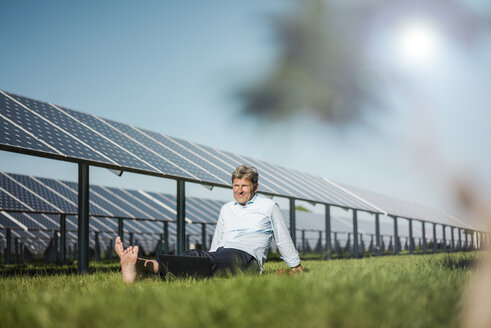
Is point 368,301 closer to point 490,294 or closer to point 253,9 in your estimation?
point 490,294

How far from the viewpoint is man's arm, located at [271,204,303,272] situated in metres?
5.41

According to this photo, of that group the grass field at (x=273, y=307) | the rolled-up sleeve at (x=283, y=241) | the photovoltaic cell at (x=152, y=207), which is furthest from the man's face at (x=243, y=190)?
the photovoltaic cell at (x=152, y=207)

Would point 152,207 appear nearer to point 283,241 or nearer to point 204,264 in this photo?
point 283,241

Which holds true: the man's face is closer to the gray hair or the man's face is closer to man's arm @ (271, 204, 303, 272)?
the gray hair

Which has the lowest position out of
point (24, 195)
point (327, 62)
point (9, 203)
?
point (9, 203)

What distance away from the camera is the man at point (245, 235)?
5.27 m

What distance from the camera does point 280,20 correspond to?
1.22 m

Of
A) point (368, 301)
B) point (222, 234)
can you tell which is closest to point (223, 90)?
point (368, 301)

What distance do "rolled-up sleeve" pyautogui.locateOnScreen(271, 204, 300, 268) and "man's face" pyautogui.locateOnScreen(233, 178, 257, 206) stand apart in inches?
12.5

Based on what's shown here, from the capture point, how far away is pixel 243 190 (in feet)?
18.5

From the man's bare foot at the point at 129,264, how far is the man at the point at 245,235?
0.49 feet

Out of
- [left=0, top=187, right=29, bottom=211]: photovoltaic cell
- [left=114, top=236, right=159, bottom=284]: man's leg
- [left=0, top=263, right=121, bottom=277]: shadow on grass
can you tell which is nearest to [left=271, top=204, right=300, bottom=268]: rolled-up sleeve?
[left=114, top=236, right=159, bottom=284]: man's leg

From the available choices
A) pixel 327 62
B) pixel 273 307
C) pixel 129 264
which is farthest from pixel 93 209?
pixel 327 62

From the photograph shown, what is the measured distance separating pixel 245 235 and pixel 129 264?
1345 mm
